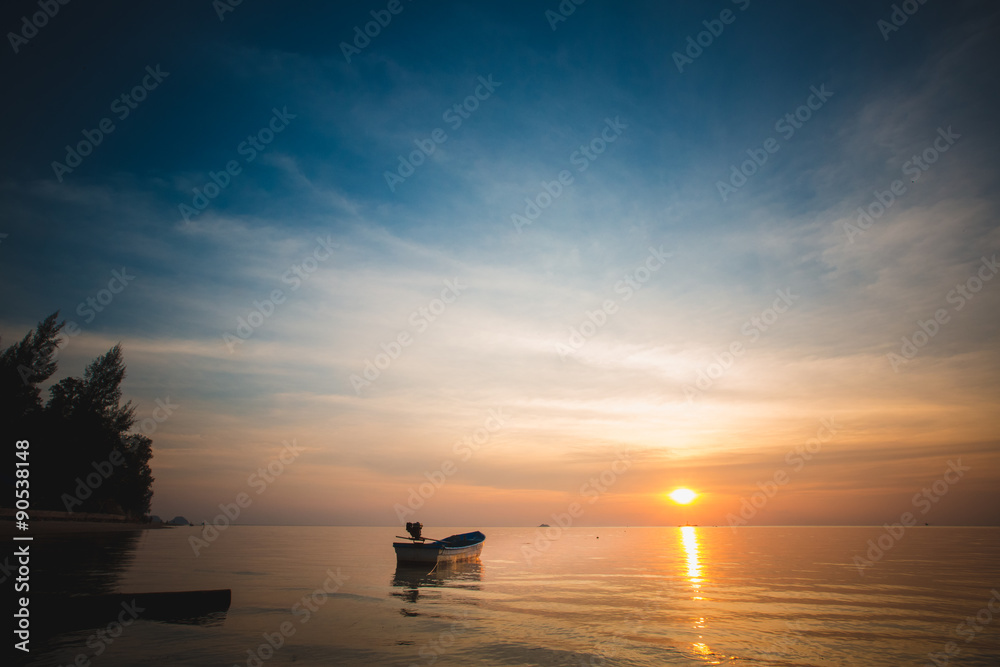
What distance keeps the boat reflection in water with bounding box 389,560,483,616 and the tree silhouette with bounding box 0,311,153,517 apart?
4460 centimetres

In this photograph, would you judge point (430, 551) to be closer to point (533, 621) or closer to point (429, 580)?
point (429, 580)

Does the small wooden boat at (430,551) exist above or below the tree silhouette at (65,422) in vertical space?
below

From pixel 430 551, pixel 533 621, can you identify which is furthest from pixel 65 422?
pixel 533 621

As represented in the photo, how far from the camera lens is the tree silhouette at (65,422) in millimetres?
50375

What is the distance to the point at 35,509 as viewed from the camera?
59.5 m

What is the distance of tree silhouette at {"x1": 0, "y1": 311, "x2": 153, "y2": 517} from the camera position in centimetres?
5038

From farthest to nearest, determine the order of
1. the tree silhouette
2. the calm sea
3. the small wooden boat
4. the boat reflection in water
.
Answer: the tree silhouette < the small wooden boat < the boat reflection in water < the calm sea

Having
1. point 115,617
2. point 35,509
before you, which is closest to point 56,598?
point 115,617

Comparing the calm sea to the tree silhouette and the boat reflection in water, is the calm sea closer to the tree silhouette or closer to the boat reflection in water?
the boat reflection in water

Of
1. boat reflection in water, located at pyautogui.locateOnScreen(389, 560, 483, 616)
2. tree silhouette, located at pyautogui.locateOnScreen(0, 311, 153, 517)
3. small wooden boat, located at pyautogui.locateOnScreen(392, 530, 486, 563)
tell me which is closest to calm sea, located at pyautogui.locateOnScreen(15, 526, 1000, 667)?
boat reflection in water, located at pyautogui.locateOnScreen(389, 560, 483, 616)

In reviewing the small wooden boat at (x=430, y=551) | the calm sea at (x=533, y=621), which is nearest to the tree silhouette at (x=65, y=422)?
the calm sea at (x=533, y=621)

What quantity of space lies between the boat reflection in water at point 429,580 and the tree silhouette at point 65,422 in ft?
146

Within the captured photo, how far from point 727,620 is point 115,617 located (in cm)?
2571

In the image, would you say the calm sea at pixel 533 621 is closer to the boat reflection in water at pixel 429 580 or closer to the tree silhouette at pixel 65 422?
the boat reflection in water at pixel 429 580
